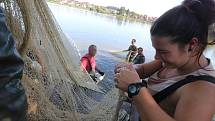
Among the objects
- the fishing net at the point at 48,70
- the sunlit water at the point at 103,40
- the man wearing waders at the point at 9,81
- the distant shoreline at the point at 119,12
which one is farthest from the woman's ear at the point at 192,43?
the distant shoreline at the point at 119,12

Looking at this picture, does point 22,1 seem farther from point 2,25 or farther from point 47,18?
point 2,25

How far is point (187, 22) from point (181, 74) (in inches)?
11.1

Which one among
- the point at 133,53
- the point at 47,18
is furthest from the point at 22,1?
the point at 133,53

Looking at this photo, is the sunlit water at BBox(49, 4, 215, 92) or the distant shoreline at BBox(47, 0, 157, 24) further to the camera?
the distant shoreline at BBox(47, 0, 157, 24)

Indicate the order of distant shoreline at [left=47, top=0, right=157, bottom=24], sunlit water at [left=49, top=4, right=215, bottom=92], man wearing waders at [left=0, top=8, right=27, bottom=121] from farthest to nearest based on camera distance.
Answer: distant shoreline at [left=47, top=0, right=157, bottom=24] → sunlit water at [left=49, top=4, right=215, bottom=92] → man wearing waders at [left=0, top=8, right=27, bottom=121]

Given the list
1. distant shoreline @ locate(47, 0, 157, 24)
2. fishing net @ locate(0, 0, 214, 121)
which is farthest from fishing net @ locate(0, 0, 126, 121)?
distant shoreline @ locate(47, 0, 157, 24)

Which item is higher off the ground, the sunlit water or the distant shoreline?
the sunlit water

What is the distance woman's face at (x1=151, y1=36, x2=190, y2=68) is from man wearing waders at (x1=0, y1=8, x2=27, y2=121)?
99 centimetres

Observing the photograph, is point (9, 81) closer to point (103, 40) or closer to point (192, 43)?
point (192, 43)

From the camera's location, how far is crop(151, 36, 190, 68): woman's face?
1780mm

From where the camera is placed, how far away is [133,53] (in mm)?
15469

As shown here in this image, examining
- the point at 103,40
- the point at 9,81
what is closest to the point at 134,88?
the point at 9,81

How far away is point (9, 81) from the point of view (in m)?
0.91

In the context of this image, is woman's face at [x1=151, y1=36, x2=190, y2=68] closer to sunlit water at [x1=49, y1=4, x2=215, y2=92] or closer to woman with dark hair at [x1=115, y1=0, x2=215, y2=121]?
woman with dark hair at [x1=115, y1=0, x2=215, y2=121]
